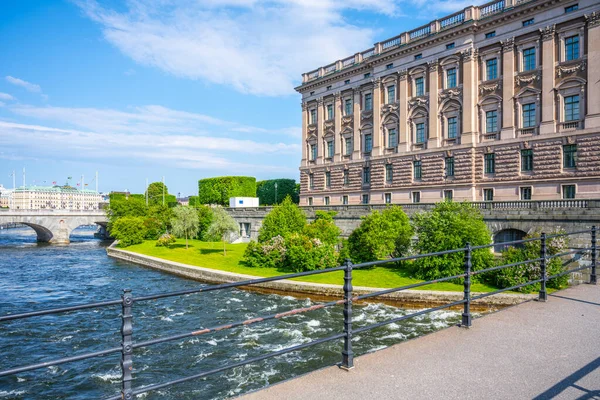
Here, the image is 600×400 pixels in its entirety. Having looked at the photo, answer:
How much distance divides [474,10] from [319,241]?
24903 mm

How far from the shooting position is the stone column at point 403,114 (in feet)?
139

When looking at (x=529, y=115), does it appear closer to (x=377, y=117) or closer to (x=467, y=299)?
(x=377, y=117)

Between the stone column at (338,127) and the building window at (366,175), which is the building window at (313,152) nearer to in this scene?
the stone column at (338,127)

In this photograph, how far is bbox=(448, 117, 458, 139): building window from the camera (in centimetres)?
3862

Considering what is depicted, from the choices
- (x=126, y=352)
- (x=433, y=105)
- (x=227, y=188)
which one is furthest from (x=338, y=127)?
(x=126, y=352)

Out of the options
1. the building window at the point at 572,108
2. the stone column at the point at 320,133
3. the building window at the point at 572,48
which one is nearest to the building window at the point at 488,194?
the building window at the point at 572,108

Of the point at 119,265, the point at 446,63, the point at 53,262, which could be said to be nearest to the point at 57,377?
the point at 119,265

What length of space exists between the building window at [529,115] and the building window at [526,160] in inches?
80.0

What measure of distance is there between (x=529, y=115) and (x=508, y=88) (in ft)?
9.20

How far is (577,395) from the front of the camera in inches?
169

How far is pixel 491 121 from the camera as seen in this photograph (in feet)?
119

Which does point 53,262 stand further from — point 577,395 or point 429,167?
point 577,395

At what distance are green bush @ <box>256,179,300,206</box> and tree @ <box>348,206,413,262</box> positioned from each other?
42796mm

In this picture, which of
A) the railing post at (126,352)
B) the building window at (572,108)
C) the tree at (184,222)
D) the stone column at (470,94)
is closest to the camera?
the railing post at (126,352)
